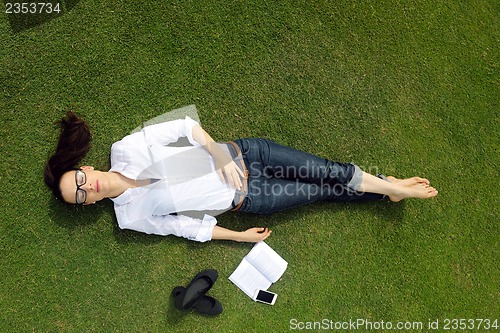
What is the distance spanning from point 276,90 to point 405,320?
2942 mm

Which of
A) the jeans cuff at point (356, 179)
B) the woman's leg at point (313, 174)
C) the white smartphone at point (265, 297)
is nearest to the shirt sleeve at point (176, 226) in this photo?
the woman's leg at point (313, 174)

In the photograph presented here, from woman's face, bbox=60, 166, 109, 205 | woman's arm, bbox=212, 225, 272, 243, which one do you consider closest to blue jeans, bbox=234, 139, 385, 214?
woman's arm, bbox=212, 225, 272, 243

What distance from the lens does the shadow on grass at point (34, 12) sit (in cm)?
411

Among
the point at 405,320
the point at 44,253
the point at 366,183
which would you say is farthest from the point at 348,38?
the point at 44,253

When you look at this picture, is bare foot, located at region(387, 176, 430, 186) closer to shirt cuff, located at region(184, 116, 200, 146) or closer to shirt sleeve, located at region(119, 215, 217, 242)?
shirt sleeve, located at region(119, 215, 217, 242)

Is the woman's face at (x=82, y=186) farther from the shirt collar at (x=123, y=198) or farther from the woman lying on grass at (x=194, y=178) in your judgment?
the shirt collar at (x=123, y=198)

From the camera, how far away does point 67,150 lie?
3625mm

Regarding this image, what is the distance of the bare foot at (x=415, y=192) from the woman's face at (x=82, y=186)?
2927 millimetres

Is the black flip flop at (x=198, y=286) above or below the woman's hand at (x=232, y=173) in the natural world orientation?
below

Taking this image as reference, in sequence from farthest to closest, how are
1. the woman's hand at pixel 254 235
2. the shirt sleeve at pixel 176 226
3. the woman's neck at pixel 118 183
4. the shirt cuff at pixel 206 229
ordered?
the woman's hand at pixel 254 235 → the shirt cuff at pixel 206 229 → the shirt sleeve at pixel 176 226 → the woman's neck at pixel 118 183

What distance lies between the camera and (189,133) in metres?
3.72

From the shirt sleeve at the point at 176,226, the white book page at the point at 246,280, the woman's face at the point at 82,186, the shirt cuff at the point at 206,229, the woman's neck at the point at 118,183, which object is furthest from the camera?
the white book page at the point at 246,280

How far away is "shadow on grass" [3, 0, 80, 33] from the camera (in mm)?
4105

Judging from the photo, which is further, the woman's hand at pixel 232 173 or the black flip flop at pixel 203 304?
the black flip flop at pixel 203 304
